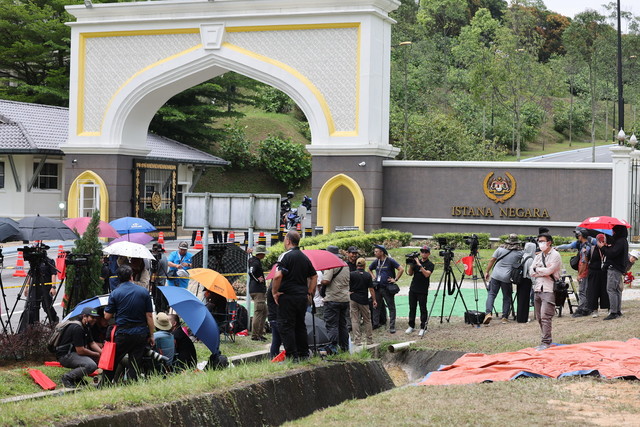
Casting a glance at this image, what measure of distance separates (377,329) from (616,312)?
419 cm

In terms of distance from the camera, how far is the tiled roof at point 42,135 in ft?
113

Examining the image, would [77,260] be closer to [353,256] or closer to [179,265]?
→ [179,265]

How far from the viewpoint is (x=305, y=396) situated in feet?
34.7

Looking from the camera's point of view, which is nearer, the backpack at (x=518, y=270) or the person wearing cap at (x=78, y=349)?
the person wearing cap at (x=78, y=349)

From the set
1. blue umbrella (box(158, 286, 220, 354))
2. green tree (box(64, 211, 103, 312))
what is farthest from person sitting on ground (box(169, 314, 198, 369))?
green tree (box(64, 211, 103, 312))

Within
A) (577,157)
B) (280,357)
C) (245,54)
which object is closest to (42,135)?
(245,54)

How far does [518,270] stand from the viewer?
16562 mm

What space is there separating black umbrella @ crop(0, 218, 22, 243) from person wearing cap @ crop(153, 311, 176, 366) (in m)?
4.37

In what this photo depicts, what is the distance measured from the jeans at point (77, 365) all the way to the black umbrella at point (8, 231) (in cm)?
355

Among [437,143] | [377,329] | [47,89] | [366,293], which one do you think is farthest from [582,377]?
[47,89]

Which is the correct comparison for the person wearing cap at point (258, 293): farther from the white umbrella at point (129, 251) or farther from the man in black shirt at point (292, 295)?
the man in black shirt at point (292, 295)

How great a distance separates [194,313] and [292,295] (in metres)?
1.25

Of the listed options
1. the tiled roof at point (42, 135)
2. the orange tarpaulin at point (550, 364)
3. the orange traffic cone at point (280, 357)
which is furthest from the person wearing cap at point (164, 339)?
the tiled roof at point (42, 135)

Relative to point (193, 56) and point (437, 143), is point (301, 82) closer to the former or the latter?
point (193, 56)
